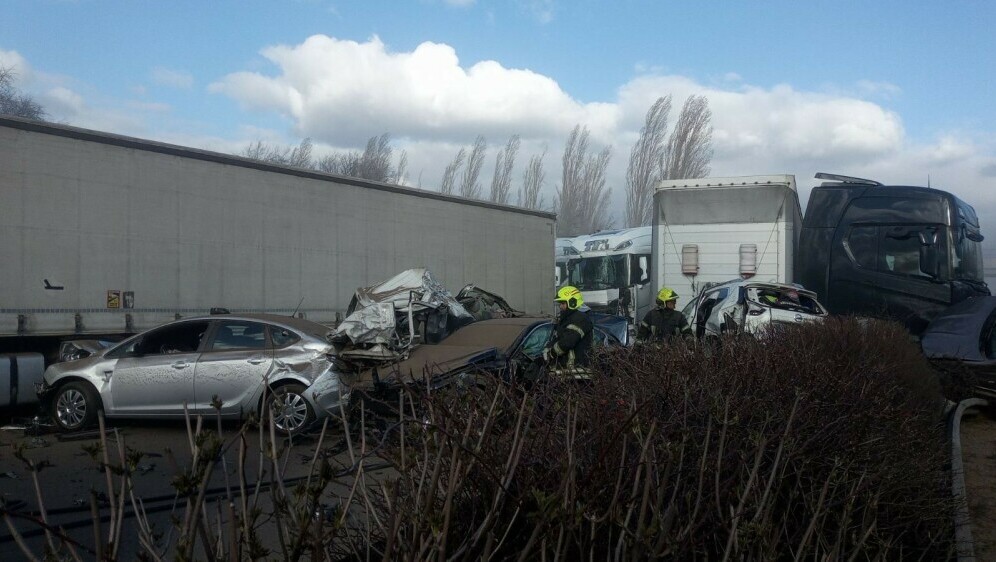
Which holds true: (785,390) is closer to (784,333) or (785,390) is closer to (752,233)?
(784,333)

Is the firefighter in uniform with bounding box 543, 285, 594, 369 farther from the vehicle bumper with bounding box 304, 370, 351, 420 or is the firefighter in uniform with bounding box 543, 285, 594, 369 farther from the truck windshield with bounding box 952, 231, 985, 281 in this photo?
the truck windshield with bounding box 952, 231, 985, 281

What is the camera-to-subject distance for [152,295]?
12.1 m

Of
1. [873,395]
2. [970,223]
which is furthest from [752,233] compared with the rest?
[873,395]

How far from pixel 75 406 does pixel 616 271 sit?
15040mm

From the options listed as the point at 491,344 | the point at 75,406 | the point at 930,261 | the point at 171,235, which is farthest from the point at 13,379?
the point at 930,261

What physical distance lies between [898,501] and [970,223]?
14469 mm

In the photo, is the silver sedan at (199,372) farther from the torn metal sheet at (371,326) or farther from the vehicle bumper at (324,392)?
the torn metal sheet at (371,326)

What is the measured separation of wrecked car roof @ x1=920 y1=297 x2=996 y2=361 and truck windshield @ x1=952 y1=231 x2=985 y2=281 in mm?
2432

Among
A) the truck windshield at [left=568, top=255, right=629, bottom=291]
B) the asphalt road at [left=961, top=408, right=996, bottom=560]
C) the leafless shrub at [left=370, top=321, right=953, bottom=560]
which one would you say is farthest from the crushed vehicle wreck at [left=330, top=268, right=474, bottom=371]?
the truck windshield at [left=568, top=255, right=629, bottom=291]

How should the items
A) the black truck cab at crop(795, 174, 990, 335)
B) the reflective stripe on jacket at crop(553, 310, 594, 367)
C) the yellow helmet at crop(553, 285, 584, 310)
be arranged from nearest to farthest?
the reflective stripe on jacket at crop(553, 310, 594, 367) → the yellow helmet at crop(553, 285, 584, 310) → the black truck cab at crop(795, 174, 990, 335)

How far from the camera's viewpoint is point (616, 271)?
2233cm

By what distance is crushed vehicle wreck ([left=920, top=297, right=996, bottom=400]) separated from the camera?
1054 centimetres

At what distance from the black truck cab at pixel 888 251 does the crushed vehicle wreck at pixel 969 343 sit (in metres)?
2.08

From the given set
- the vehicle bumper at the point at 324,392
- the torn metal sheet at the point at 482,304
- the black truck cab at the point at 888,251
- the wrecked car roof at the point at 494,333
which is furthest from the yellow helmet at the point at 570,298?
the black truck cab at the point at 888,251
